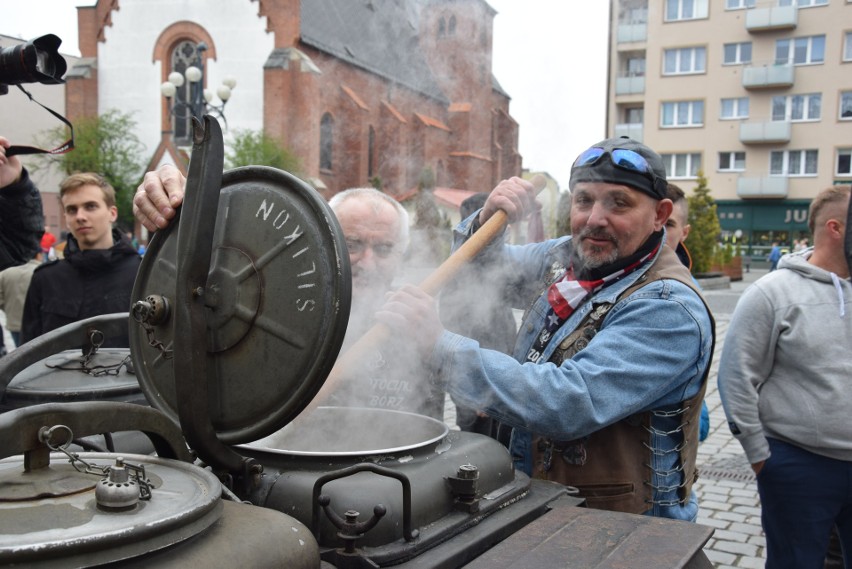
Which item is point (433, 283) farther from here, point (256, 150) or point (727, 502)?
point (256, 150)

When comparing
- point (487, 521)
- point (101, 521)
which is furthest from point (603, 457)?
point (101, 521)

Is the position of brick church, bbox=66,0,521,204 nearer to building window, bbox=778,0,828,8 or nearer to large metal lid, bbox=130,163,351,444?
building window, bbox=778,0,828,8

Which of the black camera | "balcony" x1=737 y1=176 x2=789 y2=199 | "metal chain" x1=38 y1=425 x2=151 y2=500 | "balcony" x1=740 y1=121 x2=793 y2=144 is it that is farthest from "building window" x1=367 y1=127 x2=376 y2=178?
"balcony" x1=737 y1=176 x2=789 y2=199

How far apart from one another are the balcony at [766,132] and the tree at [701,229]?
7842 millimetres

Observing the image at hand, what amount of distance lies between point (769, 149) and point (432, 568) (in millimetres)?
38337

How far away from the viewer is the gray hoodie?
2.98 metres

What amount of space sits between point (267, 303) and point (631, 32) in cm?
340

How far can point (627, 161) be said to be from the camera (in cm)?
198

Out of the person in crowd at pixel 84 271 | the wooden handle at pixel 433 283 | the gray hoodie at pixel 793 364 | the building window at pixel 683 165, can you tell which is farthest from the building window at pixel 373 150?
the building window at pixel 683 165

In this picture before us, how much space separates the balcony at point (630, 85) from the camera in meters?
5.60

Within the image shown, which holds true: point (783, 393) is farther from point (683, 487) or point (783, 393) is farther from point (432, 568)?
point (432, 568)

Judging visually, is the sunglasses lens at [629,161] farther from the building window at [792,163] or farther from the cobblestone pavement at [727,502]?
the building window at [792,163]

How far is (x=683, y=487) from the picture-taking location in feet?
6.54

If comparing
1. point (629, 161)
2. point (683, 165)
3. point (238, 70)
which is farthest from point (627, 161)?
point (683, 165)
